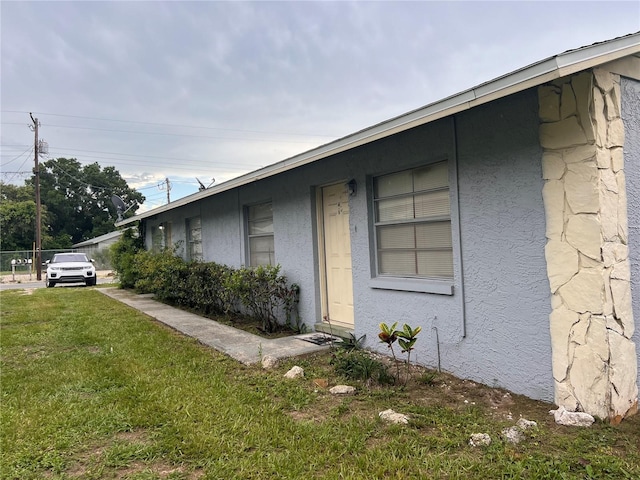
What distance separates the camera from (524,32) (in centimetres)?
693

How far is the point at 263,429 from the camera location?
10.9 feet

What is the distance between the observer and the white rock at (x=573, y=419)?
10.6 ft

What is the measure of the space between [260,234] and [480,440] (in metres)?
6.08

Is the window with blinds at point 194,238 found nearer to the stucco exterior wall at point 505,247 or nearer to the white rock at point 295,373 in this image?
the white rock at point 295,373

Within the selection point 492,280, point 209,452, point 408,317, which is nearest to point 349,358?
point 408,317

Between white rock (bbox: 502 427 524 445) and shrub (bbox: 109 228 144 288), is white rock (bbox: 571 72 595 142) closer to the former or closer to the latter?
white rock (bbox: 502 427 524 445)

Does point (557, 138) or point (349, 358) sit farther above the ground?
point (557, 138)

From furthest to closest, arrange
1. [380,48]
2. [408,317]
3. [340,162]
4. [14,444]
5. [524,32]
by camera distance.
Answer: [380,48]
[524,32]
[340,162]
[408,317]
[14,444]

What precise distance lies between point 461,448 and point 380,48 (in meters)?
9.65

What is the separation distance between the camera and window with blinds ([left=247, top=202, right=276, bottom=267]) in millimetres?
8148

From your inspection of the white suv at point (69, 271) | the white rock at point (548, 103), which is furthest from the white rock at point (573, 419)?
the white suv at point (69, 271)

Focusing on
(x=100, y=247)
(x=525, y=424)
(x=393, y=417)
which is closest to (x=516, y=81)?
(x=525, y=424)

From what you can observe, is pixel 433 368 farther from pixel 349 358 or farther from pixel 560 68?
pixel 560 68

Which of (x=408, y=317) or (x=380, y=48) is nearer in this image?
(x=408, y=317)
